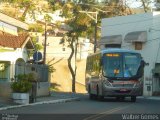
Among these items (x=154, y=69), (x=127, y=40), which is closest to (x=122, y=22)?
(x=127, y=40)

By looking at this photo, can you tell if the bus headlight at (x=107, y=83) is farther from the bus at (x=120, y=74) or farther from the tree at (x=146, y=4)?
the tree at (x=146, y=4)

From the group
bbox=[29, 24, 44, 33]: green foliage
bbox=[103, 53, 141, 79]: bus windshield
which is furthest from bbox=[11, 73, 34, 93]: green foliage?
bbox=[29, 24, 44, 33]: green foliage

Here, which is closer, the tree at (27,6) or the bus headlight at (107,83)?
the bus headlight at (107,83)

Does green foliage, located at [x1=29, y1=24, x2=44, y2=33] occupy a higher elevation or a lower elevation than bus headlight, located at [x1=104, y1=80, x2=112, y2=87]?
higher

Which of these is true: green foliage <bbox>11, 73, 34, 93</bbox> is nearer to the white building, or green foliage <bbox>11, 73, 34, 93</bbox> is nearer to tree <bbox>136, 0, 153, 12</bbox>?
the white building

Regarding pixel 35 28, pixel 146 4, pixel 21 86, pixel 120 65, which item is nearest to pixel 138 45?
pixel 35 28

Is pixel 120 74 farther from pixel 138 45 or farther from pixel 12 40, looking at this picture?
pixel 138 45

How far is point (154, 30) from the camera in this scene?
61.2 meters

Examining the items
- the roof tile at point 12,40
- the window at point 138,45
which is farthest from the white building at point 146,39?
the roof tile at point 12,40

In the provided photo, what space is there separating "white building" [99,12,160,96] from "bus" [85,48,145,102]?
24306mm

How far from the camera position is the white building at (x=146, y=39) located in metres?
61.0

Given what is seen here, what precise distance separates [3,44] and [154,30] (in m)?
24.0

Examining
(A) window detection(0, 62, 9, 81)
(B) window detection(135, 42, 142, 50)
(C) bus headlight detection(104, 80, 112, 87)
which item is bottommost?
(C) bus headlight detection(104, 80, 112, 87)

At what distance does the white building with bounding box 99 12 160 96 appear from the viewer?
200ft
